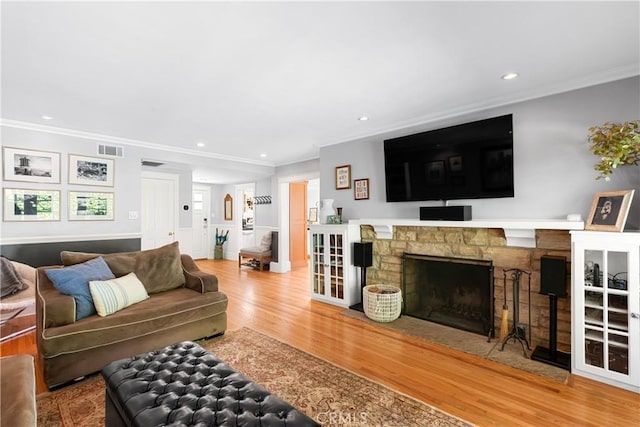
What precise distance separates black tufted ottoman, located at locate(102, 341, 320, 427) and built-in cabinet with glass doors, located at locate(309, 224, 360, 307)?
2446mm

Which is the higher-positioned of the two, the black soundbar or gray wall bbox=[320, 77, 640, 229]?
Answer: gray wall bbox=[320, 77, 640, 229]

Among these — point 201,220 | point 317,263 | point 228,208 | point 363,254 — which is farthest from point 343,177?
point 201,220

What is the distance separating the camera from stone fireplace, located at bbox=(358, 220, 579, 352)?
2.72 meters

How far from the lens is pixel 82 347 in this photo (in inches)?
91.1

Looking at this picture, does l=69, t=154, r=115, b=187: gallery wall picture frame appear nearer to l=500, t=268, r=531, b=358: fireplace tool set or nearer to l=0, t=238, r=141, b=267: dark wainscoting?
l=0, t=238, r=141, b=267: dark wainscoting

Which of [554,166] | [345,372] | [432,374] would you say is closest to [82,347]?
[345,372]

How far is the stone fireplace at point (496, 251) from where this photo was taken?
2725mm

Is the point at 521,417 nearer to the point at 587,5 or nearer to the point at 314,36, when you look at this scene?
the point at 587,5

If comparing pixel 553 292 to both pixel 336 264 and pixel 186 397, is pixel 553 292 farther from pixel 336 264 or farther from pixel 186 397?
pixel 186 397

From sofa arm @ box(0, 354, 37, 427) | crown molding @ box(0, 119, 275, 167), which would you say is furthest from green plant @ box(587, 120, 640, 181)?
crown molding @ box(0, 119, 275, 167)

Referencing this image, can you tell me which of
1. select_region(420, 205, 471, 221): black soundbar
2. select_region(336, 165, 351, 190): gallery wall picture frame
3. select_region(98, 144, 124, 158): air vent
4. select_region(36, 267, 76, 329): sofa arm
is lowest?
select_region(36, 267, 76, 329): sofa arm

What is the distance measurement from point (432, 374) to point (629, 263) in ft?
5.30

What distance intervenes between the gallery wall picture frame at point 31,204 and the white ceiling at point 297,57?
0.85m

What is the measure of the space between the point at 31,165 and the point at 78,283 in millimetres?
2206
